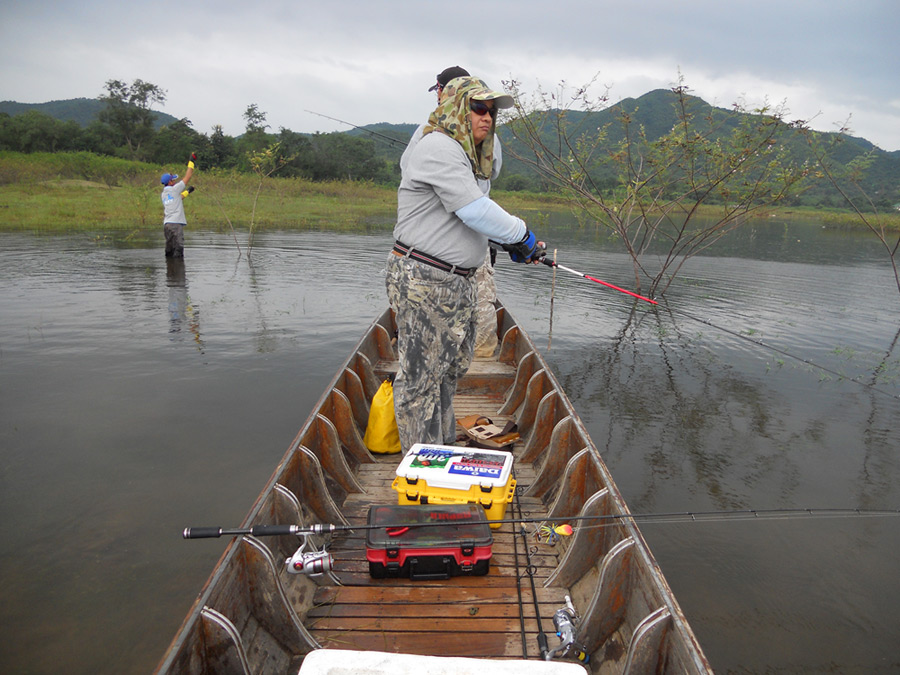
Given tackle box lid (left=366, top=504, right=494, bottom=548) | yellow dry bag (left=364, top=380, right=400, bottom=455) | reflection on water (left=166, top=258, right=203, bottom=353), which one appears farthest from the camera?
reflection on water (left=166, top=258, right=203, bottom=353)

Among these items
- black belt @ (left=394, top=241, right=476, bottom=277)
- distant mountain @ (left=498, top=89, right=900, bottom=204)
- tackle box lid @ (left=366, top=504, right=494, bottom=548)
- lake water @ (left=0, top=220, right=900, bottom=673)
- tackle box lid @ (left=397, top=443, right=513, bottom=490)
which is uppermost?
distant mountain @ (left=498, top=89, right=900, bottom=204)

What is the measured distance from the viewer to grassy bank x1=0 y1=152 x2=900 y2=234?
2256cm

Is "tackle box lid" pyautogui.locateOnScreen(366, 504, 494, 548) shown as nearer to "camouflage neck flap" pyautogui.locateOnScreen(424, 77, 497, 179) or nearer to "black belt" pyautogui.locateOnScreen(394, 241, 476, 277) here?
"black belt" pyautogui.locateOnScreen(394, 241, 476, 277)

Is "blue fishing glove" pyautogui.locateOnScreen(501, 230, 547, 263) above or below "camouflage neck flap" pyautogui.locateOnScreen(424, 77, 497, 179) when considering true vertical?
below

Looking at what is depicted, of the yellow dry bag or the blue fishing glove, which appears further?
the yellow dry bag

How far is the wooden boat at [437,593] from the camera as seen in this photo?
222cm

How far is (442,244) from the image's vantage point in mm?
3430

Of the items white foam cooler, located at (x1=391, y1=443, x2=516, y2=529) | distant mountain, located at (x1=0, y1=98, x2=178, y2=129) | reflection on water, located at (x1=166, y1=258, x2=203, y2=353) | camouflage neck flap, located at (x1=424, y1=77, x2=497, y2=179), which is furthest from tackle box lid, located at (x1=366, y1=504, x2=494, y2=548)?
distant mountain, located at (x1=0, y1=98, x2=178, y2=129)

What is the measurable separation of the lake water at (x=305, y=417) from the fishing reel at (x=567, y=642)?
1.66 m

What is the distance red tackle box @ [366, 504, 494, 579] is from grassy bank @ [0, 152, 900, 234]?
18.7 meters

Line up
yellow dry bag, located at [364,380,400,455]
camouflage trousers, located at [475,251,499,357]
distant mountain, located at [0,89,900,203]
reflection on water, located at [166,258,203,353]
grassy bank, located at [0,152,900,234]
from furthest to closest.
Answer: grassy bank, located at [0,152,900,234], distant mountain, located at [0,89,900,203], reflection on water, located at [166,258,203,353], camouflage trousers, located at [475,251,499,357], yellow dry bag, located at [364,380,400,455]

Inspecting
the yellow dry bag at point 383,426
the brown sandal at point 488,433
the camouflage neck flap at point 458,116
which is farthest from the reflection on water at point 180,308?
the camouflage neck flap at point 458,116

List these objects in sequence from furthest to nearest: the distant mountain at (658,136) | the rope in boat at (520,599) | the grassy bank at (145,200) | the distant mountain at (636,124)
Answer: the grassy bank at (145,200) < the distant mountain at (636,124) < the distant mountain at (658,136) < the rope in boat at (520,599)

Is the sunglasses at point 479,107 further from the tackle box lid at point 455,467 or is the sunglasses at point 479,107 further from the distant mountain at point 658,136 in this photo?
the distant mountain at point 658,136
